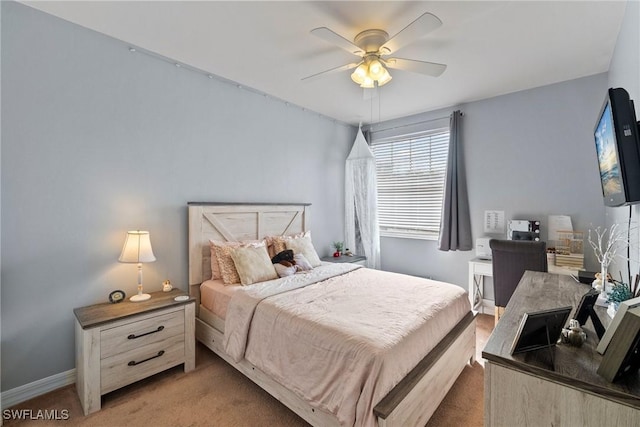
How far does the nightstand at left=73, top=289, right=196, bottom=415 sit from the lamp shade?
0.36 meters

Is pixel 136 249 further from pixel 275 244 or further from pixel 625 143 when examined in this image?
pixel 625 143

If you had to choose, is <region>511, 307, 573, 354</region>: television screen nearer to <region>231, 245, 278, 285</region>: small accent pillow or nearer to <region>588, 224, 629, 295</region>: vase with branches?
<region>588, 224, 629, 295</region>: vase with branches

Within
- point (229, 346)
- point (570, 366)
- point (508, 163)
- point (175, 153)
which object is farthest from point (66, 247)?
point (508, 163)

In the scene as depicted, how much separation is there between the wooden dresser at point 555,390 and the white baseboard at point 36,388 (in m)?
2.82

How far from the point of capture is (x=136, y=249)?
2.25 meters

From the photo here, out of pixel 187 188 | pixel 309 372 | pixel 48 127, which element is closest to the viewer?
pixel 309 372

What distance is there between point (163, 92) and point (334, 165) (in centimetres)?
256

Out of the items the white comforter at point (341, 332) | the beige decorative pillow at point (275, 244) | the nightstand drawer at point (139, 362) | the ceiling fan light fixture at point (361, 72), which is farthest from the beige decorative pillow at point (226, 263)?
the ceiling fan light fixture at point (361, 72)

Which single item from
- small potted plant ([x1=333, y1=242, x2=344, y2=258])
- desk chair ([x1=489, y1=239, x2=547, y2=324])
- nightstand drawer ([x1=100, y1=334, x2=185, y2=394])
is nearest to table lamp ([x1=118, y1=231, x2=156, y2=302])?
nightstand drawer ([x1=100, y1=334, x2=185, y2=394])

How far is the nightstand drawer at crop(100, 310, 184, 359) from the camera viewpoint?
1974mm

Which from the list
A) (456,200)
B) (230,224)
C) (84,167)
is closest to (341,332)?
(230,224)

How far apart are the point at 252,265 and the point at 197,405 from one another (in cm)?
113

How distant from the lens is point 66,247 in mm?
2162

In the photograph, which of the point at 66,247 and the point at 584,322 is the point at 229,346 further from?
the point at 584,322
